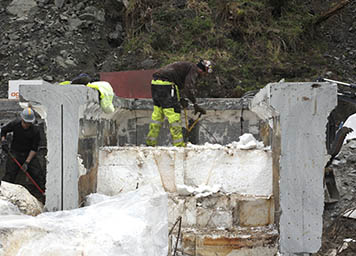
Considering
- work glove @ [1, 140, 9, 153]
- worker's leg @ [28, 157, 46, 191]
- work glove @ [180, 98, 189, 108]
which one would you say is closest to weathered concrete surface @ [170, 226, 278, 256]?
work glove @ [180, 98, 189, 108]

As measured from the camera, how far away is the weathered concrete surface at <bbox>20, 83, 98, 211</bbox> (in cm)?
333

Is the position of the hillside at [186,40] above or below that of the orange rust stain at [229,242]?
above

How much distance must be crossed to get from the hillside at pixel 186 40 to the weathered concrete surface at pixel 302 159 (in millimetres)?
7559

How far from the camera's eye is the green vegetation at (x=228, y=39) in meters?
11.4

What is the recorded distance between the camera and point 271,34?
486 inches

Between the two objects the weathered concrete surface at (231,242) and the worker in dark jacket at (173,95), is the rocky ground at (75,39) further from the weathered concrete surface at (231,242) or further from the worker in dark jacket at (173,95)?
the weathered concrete surface at (231,242)

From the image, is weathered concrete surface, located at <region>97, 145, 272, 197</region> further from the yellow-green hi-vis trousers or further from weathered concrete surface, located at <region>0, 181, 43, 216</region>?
the yellow-green hi-vis trousers

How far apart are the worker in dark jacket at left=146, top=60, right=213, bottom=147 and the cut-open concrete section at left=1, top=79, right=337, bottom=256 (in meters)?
1.26

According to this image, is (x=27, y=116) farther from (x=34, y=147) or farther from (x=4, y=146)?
(x=4, y=146)

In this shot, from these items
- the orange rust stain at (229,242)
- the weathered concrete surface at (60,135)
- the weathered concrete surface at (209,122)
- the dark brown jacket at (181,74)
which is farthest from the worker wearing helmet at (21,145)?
the orange rust stain at (229,242)

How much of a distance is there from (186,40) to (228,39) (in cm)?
127

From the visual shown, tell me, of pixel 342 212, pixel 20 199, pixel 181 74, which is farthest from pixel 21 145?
pixel 342 212

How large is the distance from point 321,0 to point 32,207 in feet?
46.4

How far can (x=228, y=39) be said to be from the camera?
12.2 m
